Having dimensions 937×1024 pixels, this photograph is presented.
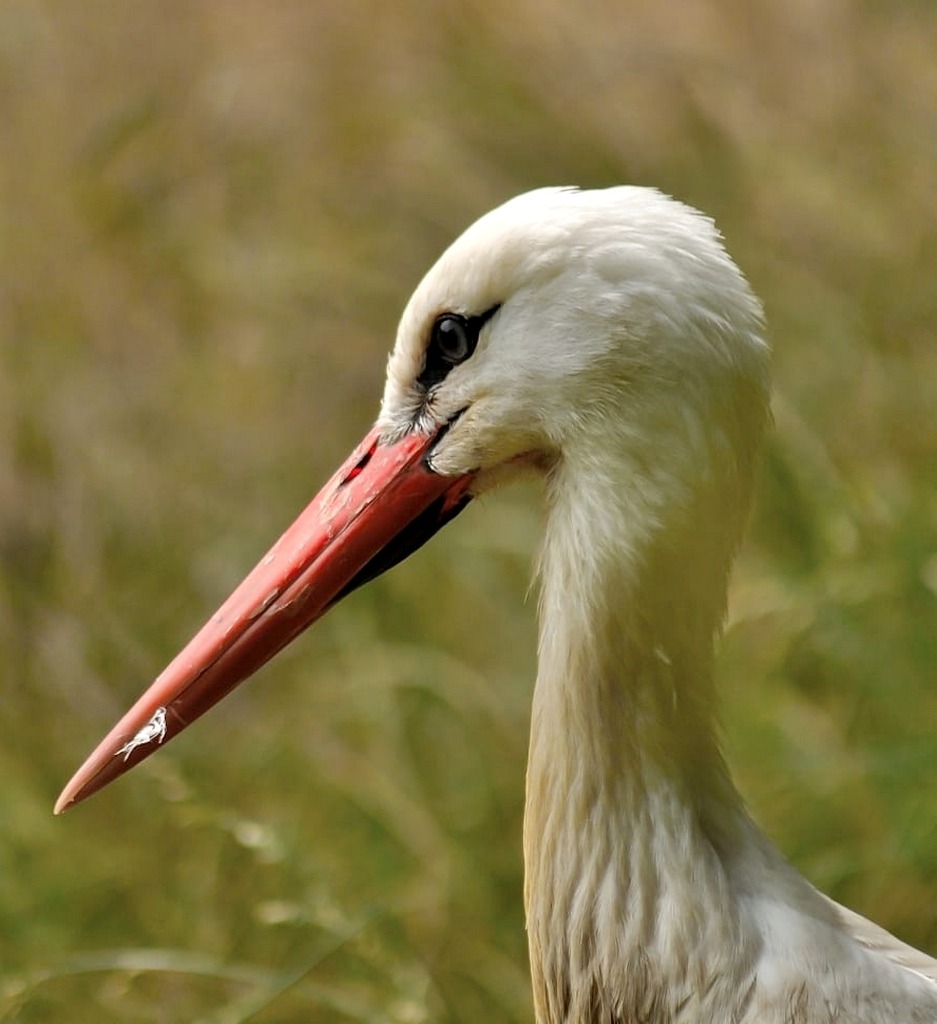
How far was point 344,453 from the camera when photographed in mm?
4016

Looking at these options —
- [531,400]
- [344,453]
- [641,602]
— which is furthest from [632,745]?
[344,453]

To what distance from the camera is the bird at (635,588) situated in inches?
56.0

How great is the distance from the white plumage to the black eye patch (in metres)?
0.01

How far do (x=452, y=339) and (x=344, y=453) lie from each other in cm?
246

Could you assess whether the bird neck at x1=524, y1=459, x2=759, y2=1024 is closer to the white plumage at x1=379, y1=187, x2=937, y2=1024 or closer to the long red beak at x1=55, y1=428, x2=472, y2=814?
the white plumage at x1=379, y1=187, x2=937, y2=1024

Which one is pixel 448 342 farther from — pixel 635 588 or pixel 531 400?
pixel 635 588

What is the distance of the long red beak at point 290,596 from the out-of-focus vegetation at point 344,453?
0.48 metres

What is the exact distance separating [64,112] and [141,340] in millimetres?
635

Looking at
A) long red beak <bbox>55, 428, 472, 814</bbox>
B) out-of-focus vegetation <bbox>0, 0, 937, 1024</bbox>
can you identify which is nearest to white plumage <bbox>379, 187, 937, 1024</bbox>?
long red beak <bbox>55, 428, 472, 814</bbox>

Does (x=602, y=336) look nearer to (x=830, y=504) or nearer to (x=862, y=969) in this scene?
(x=862, y=969)

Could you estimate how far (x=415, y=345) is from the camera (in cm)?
159

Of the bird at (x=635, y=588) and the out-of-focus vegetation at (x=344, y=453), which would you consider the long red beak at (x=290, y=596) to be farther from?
the out-of-focus vegetation at (x=344, y=453)

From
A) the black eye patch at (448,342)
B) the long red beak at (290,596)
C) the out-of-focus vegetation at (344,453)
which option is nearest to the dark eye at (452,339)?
the black eye patch at (448,342)

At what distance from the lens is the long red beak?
1643 millimetres
